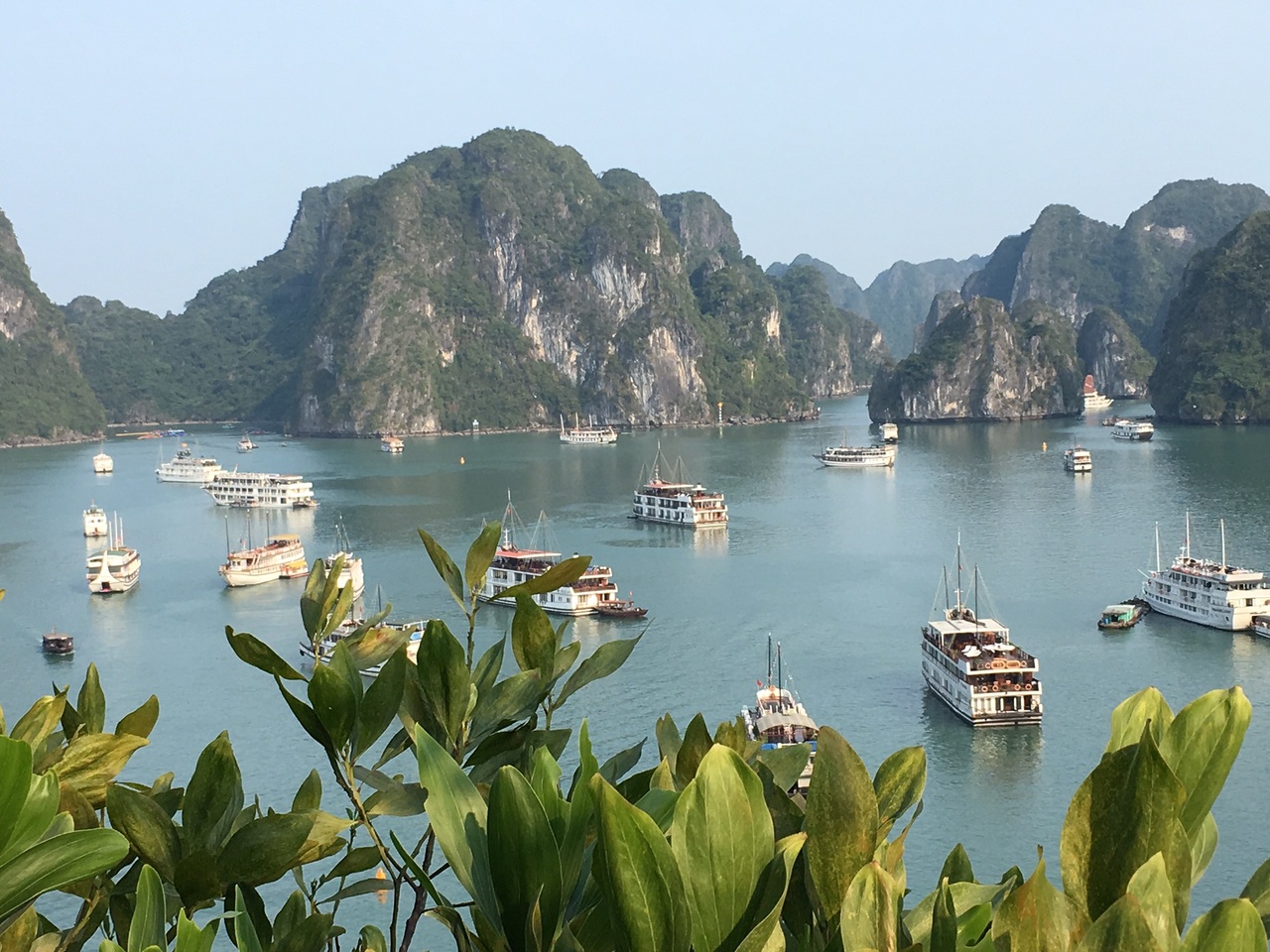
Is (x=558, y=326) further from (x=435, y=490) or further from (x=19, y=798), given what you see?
(x=19, y=798)

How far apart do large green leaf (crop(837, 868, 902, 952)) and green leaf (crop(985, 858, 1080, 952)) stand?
0.07 meters

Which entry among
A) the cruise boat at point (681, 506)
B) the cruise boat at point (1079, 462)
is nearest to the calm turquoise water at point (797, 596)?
the cruise boat at point (1079, 462)

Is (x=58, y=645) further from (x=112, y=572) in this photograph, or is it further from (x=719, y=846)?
(x=719, y=846)

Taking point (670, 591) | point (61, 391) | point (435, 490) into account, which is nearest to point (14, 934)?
point (670, 591)

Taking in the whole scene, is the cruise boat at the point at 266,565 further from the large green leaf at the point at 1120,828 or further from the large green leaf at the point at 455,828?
the large green leaf at the point at 1120,828

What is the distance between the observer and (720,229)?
130 meters

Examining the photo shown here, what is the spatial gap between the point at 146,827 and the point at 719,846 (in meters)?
0.72

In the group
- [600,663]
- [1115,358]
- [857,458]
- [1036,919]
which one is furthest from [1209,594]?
[1115,358]

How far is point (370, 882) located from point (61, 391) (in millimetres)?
88686

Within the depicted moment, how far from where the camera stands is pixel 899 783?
114 centimetres

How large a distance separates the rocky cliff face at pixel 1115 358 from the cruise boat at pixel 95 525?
7344cm

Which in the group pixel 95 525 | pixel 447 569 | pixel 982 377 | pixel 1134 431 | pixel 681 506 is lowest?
pixel 95 525

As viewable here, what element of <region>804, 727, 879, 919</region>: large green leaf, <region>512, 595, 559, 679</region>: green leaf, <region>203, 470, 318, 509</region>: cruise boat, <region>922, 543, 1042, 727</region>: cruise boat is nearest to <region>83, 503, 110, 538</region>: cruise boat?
<region>203, 470, 318, 509</region>: cruise boat

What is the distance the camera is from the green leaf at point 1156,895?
70 cm
